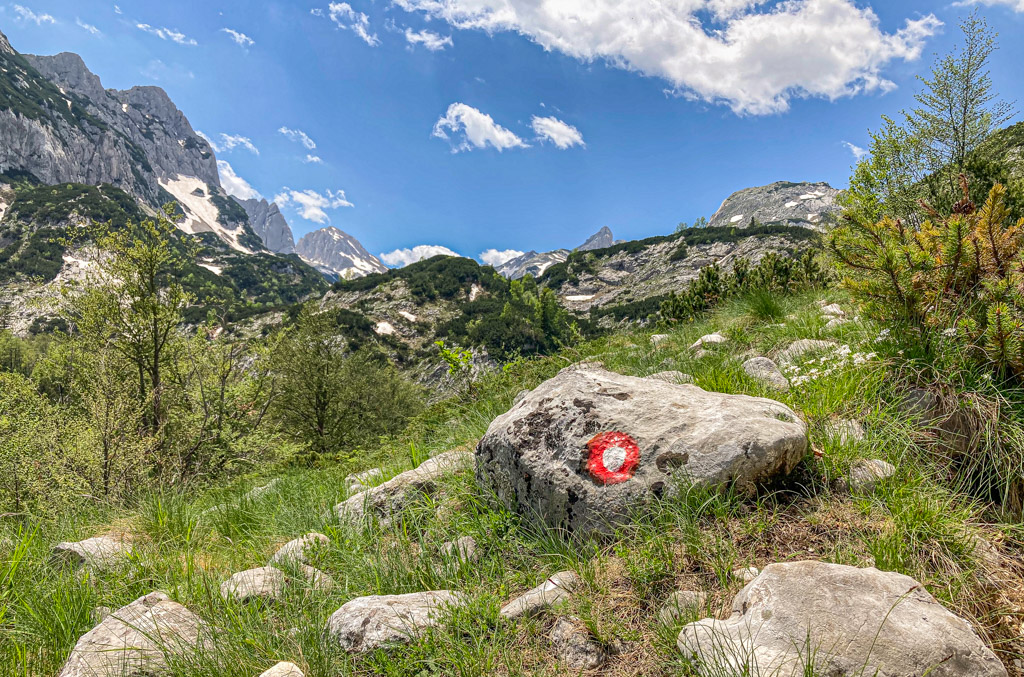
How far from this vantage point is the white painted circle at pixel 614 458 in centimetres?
303

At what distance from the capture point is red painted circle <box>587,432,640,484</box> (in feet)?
9.81

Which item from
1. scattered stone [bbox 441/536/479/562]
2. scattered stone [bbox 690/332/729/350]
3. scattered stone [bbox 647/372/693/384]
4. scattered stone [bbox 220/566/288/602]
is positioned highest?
scattered stone [bbox 690/332/729/350]

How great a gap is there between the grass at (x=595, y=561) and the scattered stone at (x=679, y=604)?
0.15 feet

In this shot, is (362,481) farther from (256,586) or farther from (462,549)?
(462,549)

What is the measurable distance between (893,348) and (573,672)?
11.6 ft

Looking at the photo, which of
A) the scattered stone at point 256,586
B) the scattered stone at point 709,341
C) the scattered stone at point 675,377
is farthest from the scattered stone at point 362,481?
the scattered stone at point 709,341

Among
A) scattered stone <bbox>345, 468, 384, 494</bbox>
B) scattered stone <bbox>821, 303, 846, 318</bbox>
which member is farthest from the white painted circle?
scattered stone <bbox>821, 303, 846, 318</bbox>

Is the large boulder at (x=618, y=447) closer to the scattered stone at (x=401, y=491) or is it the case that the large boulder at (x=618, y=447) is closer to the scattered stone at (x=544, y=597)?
the scattered stone at (x=544, y=597)

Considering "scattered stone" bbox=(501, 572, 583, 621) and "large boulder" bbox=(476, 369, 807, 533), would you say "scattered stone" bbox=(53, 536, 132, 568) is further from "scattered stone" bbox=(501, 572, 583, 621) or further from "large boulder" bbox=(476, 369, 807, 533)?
"scattered stone" bbox=(501, 572, 583, 621)

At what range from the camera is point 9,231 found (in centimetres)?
12319

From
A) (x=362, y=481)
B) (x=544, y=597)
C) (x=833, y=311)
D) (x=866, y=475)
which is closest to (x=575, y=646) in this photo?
(x=544, y=597)

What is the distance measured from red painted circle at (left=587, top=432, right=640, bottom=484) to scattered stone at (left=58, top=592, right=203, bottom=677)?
2.64m

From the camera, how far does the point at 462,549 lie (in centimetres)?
330

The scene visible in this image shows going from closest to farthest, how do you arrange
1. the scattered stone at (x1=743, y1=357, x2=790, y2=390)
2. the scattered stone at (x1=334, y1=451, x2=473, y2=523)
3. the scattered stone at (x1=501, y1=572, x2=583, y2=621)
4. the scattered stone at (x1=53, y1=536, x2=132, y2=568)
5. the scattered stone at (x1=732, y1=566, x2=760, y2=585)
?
the scattered stone at (x1=732, y1=566, x2=760, y2=585)
the scattered stone at (x1=501, y1=572, x2=583, y2=621)
the scattered stone at (x1=53, y1=536, x2=132, y2=568)
the scattered stone at (x1=334, y1=451, x2=473, y2=523)
the scattered stone at (x1=743, y1=357, x2=790, y2=390)
